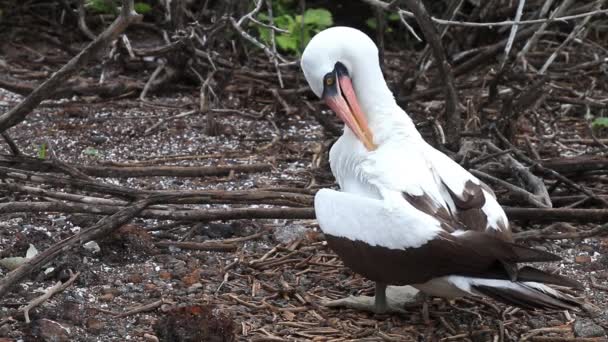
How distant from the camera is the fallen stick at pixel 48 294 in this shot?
368cm

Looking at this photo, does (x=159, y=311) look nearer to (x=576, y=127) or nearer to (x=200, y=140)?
(x=200, y=140)

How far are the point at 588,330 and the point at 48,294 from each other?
2.08m

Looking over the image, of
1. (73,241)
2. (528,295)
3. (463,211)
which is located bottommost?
(73,241)

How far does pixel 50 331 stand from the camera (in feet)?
11.6

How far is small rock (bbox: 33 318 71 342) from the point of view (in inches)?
139

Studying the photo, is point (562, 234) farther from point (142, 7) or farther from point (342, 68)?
point (142, 7)

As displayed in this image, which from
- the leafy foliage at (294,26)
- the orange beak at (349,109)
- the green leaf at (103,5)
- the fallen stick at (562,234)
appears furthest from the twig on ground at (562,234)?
the green leaf at (103,5)

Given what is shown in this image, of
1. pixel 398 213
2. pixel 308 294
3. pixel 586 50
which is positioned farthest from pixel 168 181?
pixel 586 50

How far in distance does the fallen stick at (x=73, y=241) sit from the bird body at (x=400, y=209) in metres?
0.91

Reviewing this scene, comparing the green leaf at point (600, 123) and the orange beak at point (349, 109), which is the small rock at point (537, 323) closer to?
the orange beak at point (349, 109)

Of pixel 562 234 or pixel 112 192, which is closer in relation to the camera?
pixel 562 234

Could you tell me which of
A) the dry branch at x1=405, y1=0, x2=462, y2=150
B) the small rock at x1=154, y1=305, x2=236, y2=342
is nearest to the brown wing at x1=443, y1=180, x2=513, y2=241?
the small rock at x1=154, y1=305, x2=236, y2=342

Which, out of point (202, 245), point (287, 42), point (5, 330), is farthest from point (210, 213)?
point (287, 42)

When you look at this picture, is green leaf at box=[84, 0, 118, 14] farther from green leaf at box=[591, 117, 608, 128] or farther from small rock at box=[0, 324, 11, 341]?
small rock at box=[0, 324, 11, 341]
